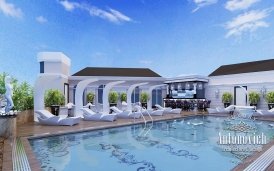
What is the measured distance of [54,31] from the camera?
42.3m

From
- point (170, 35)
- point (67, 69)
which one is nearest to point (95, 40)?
point (170, 35)

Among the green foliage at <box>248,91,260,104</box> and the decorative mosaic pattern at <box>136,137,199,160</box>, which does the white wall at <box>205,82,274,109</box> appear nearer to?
the green foliage at <box>248,91,260,104</box>

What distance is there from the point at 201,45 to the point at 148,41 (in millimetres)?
7170

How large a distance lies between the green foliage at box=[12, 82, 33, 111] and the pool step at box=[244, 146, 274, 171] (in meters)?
11.0

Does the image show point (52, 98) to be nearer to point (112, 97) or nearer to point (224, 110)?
point (112, 97)

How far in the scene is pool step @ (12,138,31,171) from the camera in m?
5.34

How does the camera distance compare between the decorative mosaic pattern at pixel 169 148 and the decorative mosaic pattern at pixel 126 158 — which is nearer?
the decorative mosaic pattern at pixel 126 158

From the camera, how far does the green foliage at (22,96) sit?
13383 mm

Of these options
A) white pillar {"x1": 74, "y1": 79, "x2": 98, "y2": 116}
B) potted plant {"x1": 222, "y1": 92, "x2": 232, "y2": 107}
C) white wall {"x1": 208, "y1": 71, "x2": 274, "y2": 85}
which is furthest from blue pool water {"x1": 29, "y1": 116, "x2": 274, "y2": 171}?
potted plant {"x1": 222, "y1": 92, "x2": 232, "y2": 107}

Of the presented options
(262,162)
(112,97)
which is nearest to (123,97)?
(112,97)

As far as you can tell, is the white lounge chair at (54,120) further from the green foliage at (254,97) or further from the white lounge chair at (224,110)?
the green foliage at (254,97)

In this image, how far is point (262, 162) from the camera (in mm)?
5789

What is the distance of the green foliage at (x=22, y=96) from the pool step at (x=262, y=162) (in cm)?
1102

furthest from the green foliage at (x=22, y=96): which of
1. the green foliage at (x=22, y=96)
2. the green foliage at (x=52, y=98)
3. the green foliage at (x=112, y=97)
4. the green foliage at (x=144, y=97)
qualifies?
the green foliage at (x=144, y=97)
